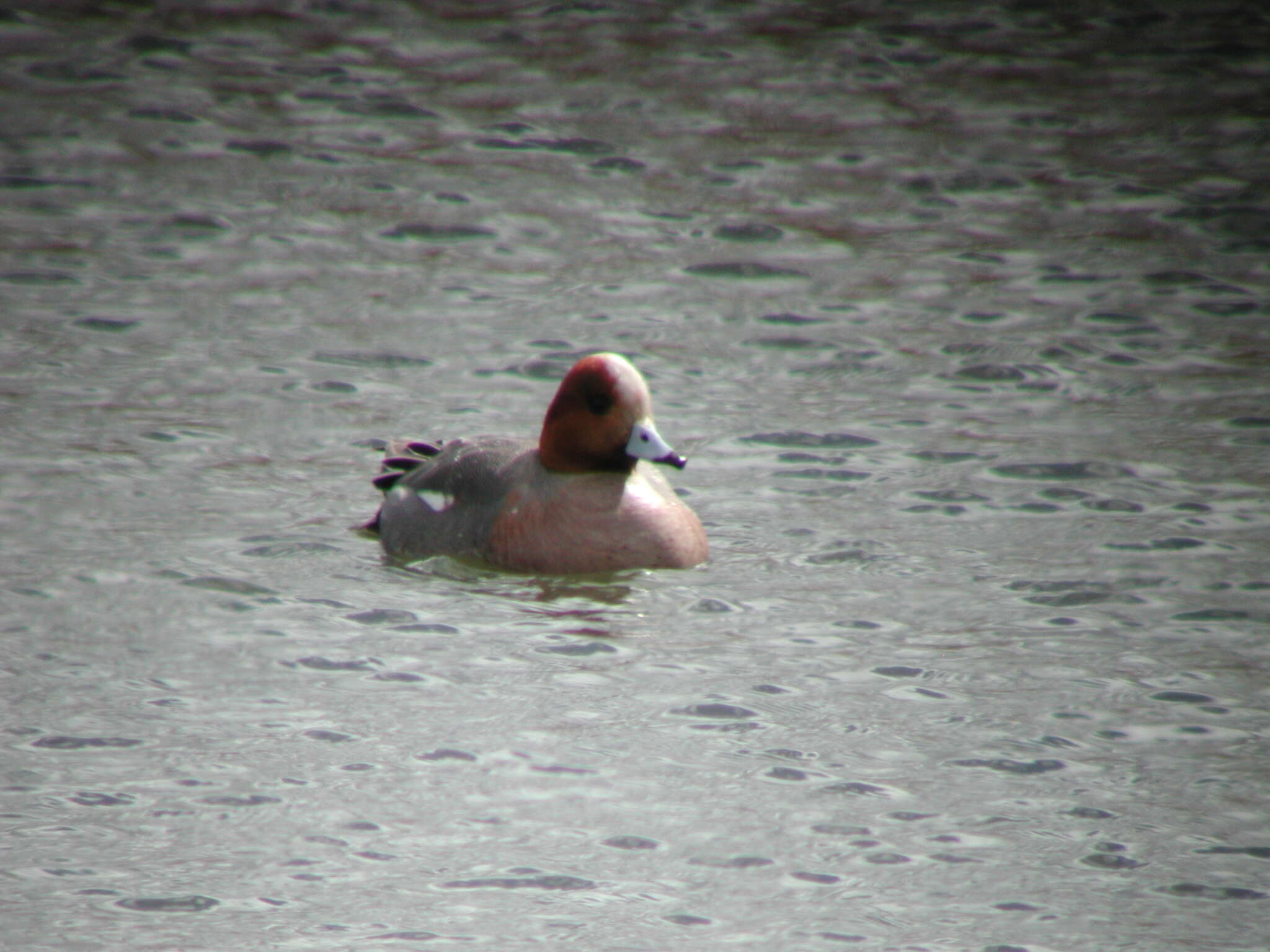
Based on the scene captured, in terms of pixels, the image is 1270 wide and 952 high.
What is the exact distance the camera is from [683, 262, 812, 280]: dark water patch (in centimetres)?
1086

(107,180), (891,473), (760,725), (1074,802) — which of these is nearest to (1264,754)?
(1074,802)

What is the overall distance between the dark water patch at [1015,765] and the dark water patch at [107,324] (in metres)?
5.58

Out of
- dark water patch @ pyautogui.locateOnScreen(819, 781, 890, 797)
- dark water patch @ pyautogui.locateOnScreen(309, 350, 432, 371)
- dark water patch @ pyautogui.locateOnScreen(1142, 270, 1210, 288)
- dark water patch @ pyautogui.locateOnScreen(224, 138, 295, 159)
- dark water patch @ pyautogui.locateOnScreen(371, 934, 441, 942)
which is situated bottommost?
dark water patch @ pyautogui.locateOnScreen(371, 934, 441, 942)

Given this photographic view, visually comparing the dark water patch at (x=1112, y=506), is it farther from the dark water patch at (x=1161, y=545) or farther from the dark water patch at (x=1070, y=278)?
the dark water patch at (x=1070, y=278)

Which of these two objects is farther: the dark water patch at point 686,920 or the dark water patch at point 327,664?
the dark water patch at point 327,664

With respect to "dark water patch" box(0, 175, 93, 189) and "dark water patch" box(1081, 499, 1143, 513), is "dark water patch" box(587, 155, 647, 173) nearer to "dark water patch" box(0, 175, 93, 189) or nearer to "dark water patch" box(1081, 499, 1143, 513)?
"dark water patch" box(0, 175, 93, 189)

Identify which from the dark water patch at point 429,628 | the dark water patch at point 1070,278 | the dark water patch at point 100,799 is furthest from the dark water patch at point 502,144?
the dark water patch at point 100,799

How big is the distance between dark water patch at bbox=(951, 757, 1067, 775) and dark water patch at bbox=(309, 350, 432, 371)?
4.47 m

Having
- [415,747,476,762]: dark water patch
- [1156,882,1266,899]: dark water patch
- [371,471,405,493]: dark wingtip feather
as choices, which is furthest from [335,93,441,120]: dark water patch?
[1156,882,1266,899]: dark water patch

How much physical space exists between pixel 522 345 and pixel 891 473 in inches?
89.9

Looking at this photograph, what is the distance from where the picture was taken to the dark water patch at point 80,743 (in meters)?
5.75

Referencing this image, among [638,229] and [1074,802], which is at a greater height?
[638,229]

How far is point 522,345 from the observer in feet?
32.2

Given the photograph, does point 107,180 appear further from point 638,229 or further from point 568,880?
point 568,880
